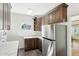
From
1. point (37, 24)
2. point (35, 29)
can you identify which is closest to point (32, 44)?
point (35, 29)

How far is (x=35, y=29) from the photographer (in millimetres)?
4293

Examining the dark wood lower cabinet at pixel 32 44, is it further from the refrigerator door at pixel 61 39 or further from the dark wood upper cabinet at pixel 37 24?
the refrigerator door at pixel 61 39

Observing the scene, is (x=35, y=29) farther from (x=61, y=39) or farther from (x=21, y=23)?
(x=61, y=39)

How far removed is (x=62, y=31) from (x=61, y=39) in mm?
203

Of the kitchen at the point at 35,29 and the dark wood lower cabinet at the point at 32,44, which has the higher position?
the kitchen at the point at 35,29

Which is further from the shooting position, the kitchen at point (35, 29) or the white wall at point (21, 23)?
the white wall at point (21, 23)

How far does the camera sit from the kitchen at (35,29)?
3.72ft

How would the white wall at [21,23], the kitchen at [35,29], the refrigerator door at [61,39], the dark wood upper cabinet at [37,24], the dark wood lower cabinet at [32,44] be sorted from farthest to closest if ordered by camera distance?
the dark wood upper cabinet at [37,24], the white wall at [21,23], the dark wood lower cabinet at [32,44], the refrigerator door at [61,39], the kitchen at [35,29]

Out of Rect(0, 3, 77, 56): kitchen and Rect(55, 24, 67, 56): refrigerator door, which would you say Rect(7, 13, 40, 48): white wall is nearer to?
Rect(0, 3, 77, 56): kitchen

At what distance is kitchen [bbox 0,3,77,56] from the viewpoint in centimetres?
113

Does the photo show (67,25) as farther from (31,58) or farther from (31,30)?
(31,30)

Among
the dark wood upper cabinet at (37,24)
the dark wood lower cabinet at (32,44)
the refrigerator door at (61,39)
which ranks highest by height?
the dark wood upper cabinet at (37,24)

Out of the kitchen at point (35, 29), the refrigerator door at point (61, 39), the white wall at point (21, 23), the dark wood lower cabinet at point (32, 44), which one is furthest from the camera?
the white wall at point (21, 23)

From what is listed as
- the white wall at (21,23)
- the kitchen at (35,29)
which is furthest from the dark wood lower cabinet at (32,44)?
the white wall at (21,23)
